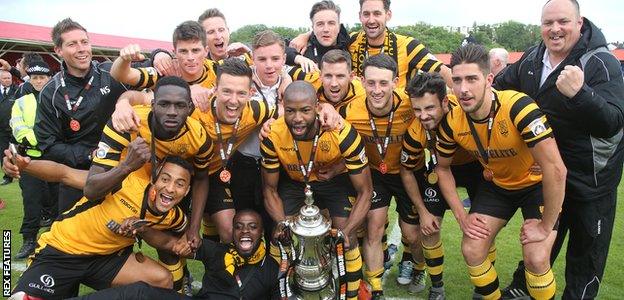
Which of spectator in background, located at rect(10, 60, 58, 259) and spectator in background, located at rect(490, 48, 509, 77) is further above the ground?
spectator in background, located at rect(490, 48, 509, 77)

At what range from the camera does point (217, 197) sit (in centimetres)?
454

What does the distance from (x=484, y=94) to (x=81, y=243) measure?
130 inches

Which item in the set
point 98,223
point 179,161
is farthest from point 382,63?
point 98,223

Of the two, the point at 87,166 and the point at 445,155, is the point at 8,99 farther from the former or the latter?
the point at 445,155

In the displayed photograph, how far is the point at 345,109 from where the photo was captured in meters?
4.49

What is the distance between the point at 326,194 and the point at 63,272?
2270mm

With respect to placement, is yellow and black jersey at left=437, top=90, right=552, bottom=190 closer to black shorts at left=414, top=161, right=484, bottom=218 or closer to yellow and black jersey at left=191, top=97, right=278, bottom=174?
black shorts at left=414, top=161, right=484, bottom=218

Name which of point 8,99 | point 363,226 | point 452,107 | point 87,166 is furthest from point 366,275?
point 8,99

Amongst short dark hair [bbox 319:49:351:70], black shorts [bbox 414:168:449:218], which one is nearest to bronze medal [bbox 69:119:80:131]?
short dark hair [bbox 319:49:351:70]

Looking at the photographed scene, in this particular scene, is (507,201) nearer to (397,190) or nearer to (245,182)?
(397,190)

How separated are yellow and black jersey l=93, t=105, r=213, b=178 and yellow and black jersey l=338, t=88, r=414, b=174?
4.38 ft

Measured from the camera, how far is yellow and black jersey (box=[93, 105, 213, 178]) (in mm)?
3668

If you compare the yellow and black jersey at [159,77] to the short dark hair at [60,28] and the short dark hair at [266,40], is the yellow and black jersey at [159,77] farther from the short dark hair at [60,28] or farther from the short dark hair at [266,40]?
the short dark hair at [60,28]

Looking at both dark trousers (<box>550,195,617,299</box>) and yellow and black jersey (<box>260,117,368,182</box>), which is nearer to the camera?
dark trousers (<box>550,195,617,299</box>)
